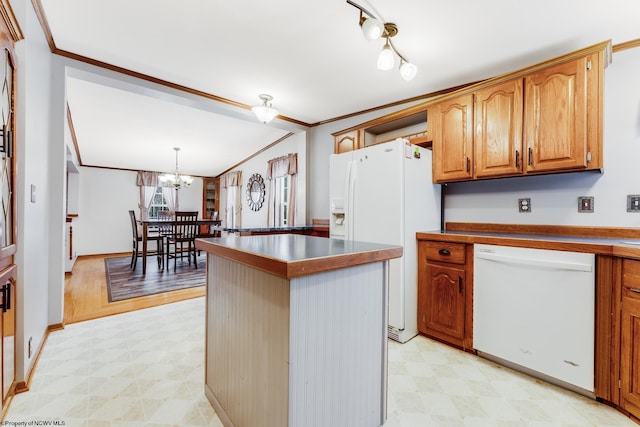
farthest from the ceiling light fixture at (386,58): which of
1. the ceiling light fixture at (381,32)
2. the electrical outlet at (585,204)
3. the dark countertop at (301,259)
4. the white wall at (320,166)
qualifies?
the white wall at (320,166)

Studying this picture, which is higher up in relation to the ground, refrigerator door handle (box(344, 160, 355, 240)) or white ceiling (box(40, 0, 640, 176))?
white ceiling (box(40, 0, 640, 176))

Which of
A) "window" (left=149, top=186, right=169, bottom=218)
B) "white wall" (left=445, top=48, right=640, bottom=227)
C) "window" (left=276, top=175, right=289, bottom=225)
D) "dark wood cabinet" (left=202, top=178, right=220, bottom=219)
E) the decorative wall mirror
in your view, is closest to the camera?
"white wall" (left=445, top=48, right=640, bottom=227)

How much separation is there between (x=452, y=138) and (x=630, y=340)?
5.65 feet

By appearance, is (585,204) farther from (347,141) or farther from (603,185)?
(347,141)

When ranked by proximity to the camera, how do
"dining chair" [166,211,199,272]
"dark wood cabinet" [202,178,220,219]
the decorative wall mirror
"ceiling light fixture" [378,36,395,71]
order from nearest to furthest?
"ceiling light fixture" [378,36,395,71]
"dining chair" [166,211,199,272]
the decorative wall mirror
"dark wood cabinet" [202,178,220,219]

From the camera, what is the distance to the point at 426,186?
99.8 inches

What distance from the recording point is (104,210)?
6668mm

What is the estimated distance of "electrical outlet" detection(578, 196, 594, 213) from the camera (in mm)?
2010

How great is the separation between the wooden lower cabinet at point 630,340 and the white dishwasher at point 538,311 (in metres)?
0.12

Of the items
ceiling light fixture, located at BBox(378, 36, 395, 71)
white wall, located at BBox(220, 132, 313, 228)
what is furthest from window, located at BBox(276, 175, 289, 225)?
ceiling light fixture, located at BBox(378, 36, 395, 71)

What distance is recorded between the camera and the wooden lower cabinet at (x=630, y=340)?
4.67 ft

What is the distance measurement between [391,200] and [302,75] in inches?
61.0

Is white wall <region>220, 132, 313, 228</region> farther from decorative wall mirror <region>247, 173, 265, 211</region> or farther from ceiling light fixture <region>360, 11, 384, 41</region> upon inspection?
ceiling light fixture <region>360, 11, 384, 41</region>

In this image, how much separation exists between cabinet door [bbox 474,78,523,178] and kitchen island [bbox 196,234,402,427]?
1523 millimetres
